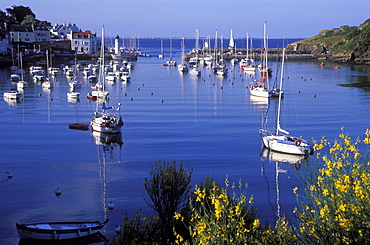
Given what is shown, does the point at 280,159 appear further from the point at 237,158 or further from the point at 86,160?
the point at 86,160

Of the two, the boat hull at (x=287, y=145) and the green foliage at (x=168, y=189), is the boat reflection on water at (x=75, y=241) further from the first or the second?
the boat hull at (x=287, y=145)

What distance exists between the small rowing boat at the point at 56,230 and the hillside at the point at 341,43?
117 meters

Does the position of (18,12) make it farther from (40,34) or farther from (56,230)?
(56,230)

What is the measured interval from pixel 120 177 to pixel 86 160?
216 inches

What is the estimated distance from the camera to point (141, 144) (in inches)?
1684

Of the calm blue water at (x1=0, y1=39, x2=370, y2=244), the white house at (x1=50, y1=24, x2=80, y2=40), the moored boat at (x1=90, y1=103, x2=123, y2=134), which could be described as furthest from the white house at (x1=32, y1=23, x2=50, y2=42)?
the moored boat at (x1=90, y1=103, x2=123, y2=134)

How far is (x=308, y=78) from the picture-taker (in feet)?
317

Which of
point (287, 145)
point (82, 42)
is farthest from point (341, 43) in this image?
point (287, 145)

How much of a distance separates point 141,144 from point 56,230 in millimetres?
21319

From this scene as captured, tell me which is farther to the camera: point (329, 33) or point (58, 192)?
point (329, 33)

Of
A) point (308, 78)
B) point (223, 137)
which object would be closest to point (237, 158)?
point (223, 137)

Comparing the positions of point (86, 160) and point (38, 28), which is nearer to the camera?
point (86, 160)

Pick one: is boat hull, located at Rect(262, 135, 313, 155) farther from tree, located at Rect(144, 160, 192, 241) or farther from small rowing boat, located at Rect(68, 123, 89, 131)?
tree, located at Rect(144, 160, 192, 241)

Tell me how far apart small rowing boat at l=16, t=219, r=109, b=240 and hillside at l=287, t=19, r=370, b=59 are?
117398 mm
